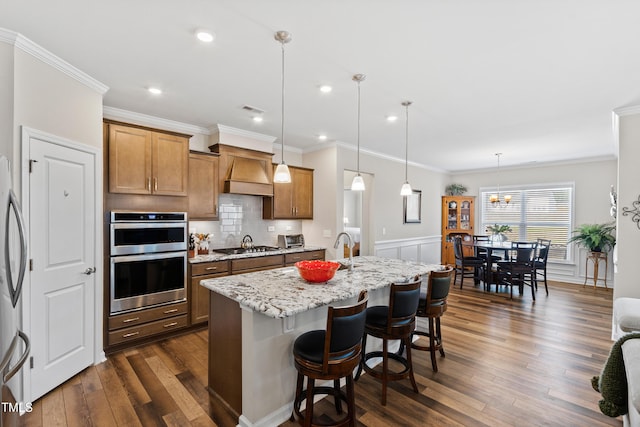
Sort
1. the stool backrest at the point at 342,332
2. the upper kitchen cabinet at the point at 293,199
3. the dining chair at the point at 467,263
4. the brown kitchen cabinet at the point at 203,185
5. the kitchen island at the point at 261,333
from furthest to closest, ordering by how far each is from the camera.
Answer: the dining chair at the point at 467,263 < the upper kitchen cabinet at the point at 293,199 < the brown kitchen cabinet at the point at 203,185 < the kitchen island at the point at 261,333 < the stool backrest at the point at 342,332

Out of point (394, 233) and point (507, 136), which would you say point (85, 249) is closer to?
point (394, 233)

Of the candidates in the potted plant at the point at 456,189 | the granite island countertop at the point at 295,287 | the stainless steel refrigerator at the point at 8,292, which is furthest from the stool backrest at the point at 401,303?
the potted plant at the point at 456,189

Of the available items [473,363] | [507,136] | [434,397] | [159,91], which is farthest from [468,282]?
[159,91]

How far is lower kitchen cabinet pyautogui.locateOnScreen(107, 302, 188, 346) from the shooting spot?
316 cm

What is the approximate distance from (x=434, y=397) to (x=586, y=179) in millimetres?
6655

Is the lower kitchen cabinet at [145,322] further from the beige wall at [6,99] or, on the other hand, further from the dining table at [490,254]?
the dining table at [490,254]

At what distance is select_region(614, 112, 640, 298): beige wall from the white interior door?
5757mm

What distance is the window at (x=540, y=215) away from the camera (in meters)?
6.78

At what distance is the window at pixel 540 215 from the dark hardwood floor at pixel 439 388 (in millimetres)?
3605

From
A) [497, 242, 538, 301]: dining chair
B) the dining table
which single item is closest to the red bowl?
[497, 242, 538, 301]: dining chair

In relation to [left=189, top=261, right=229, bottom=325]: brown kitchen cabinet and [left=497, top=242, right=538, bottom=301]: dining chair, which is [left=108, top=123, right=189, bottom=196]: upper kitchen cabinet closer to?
[left=189, top=261, right=229, bottom=325]: brown kitchen cabinet

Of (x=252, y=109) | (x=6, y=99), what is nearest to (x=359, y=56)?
(x=252, y=109)

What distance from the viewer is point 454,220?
804cm

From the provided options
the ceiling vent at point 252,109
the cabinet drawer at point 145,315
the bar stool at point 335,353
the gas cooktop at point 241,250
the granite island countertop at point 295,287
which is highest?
the ceiling vent at point 252,109
